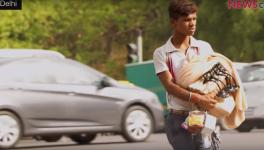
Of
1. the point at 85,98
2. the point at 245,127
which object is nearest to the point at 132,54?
the point at 245,127

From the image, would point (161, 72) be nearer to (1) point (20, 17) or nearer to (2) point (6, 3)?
(2) point (6, 3)

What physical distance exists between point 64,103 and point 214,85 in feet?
31.2

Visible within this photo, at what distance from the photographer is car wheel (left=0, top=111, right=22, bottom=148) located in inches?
548

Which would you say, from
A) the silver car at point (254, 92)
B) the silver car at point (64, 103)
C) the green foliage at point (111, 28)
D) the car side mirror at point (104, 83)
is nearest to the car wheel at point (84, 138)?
the silver car at point (64, 103)

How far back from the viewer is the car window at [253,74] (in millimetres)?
19469

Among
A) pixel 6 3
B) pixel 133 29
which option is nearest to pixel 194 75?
pixel 6 3

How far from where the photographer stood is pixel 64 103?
14766 millimetres

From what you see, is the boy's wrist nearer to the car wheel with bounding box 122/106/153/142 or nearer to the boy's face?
the boy's face

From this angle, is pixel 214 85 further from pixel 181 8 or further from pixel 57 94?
pixel 57 94

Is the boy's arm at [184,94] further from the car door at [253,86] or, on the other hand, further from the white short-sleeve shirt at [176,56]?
the car door at [253,86]

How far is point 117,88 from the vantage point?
15469 mm

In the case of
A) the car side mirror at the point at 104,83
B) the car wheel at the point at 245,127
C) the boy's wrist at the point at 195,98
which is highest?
the boy's wrist at the point at 195,98

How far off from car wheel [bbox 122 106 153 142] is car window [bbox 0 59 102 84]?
0.87 meters

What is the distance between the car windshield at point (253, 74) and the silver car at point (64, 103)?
416cm
